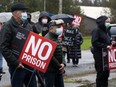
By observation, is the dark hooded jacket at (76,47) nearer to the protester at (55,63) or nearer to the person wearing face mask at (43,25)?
the person wearing face mask at (43,25)

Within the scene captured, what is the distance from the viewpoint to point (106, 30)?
878 cm

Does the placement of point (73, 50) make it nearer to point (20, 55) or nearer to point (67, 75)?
point (67, 75)

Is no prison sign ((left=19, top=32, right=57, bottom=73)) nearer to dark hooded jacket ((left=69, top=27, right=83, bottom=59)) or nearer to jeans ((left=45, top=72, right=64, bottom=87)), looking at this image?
jeans ((left=45, top=72, right=64, bottom=87))

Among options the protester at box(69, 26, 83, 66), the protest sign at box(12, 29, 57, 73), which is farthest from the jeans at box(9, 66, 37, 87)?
the protester at box(69, 26, 83, 66)

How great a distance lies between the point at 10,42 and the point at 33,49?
1.29 feet

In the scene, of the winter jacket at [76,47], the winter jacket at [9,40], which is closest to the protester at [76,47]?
the winter jacket at [76,47]

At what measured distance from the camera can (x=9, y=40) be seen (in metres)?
6.39

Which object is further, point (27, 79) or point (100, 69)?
point (100, 69)

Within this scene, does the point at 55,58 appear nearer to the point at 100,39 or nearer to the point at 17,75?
the point at 17,75

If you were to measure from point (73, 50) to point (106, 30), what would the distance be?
617cm

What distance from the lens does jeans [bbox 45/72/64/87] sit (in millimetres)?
7094

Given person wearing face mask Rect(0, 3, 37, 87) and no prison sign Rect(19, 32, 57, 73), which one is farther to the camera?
no prison sign Rect(19, 32, 57, 73)

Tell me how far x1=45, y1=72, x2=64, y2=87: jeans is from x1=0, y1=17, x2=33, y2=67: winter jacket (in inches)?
36.5

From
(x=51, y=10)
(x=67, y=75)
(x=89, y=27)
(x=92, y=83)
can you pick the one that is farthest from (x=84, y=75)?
(x=89, y=27)
